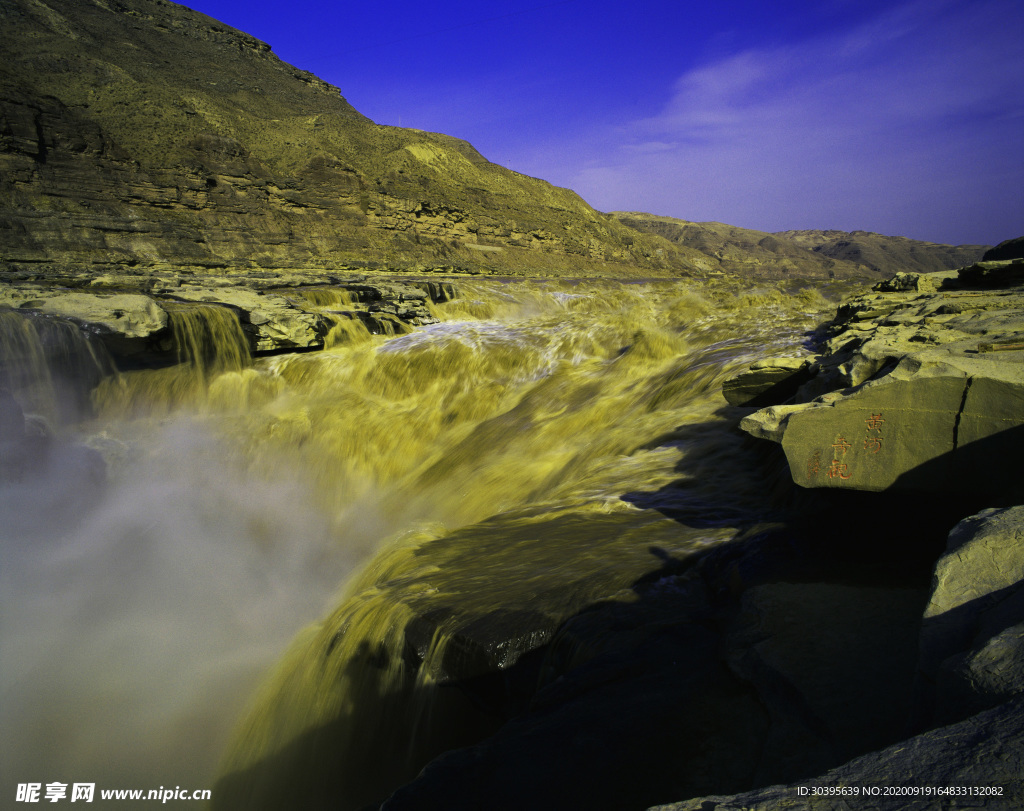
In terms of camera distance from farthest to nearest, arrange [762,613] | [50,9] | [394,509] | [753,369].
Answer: [50,9]
[394,509]
[753,369]
[762,613]

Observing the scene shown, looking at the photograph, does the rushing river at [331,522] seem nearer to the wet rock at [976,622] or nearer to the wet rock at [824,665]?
the wet rock at [824,665]

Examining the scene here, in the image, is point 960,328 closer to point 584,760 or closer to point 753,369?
point 753,369

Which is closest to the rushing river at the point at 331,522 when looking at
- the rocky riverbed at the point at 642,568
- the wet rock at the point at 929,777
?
the rocky riverbed at the point at 642,568

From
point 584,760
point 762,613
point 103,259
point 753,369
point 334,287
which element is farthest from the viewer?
point 103,259

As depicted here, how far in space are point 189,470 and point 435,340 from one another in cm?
427

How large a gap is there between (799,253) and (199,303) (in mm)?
81957

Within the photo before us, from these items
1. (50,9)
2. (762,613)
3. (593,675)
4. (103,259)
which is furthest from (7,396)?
(50,9)

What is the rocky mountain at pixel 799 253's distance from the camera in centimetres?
6309

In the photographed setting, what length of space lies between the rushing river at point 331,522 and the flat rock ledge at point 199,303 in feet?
1.12

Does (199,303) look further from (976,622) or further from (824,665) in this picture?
(976,622)

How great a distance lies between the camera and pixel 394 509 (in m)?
6.07

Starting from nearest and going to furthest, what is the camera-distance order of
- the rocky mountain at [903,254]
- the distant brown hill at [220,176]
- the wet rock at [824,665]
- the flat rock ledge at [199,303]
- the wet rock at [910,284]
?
the wet rock at [824,665]
the wet rock at [910,284]
the flat rock ledge at [199,303]
the distant brown hill at [220,176]
the rocky mountain at [903,254]

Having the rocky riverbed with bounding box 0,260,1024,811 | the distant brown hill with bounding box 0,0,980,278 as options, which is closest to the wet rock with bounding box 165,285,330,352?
the rocky riverbed with bounding box 0,260,1024,811

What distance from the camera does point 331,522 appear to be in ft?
21.3
